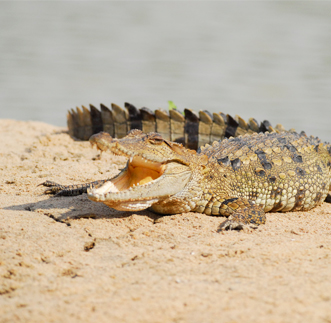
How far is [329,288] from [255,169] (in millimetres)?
2038

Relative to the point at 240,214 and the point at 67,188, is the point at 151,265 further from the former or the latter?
the point at 67,188

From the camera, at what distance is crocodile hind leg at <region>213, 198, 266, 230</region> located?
360 centimetres

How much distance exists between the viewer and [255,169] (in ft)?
14.1

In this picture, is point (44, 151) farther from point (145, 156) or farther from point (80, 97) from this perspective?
point (80, 97)

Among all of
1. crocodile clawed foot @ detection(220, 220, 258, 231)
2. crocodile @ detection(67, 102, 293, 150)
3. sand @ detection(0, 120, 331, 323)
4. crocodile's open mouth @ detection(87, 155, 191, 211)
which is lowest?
sand @ detection(0, 120, 331, 323)

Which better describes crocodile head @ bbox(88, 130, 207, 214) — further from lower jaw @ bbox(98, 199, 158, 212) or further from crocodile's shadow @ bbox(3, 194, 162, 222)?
crocodile's shadow @ bbox(3, 194, 162, 222)

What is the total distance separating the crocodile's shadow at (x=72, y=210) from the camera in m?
3.73

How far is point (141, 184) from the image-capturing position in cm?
370

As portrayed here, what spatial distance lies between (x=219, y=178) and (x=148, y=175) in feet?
2.55

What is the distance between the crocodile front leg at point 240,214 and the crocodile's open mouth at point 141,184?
0.51m

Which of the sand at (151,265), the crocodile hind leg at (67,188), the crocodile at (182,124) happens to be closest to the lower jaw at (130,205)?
the sand at (151,265)

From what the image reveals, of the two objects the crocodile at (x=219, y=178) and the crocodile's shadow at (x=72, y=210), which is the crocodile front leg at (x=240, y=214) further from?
the crocodile's shadow at (x=72, y=210)

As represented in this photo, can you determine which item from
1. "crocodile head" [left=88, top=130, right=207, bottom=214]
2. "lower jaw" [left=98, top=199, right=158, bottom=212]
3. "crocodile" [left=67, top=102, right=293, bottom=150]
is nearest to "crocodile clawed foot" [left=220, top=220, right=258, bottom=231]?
"crocodile head" [left=88, top=130, right=207, bottom=214]

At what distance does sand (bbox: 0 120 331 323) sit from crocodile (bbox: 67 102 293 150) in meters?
2.37
